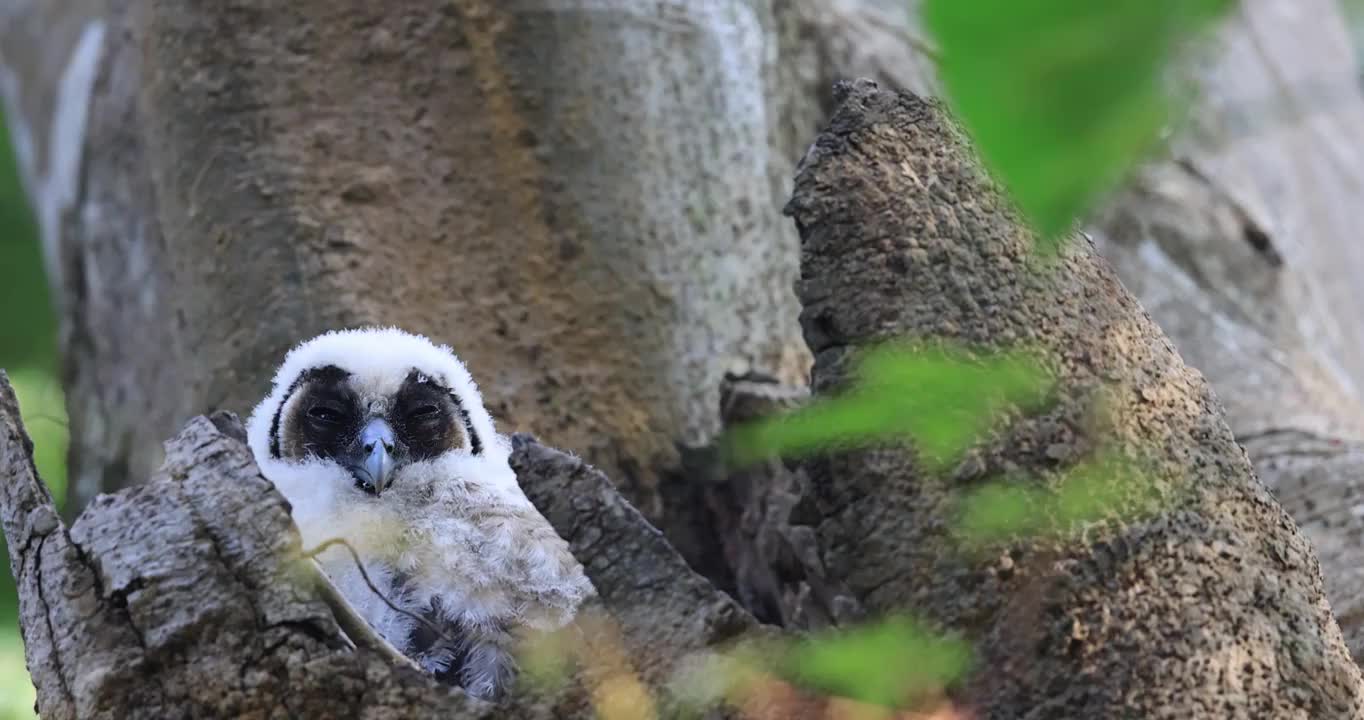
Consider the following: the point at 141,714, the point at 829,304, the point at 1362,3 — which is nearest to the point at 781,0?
the point at 829,304

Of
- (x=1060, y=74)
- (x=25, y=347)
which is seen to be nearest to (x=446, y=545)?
(x=1060, y=74)

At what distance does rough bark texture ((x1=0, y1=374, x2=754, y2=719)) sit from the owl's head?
1.36 metres

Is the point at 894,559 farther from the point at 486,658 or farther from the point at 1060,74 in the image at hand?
the point at 1060,74

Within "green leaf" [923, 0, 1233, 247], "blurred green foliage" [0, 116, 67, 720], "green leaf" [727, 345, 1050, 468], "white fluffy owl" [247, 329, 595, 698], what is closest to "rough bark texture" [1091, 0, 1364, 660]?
"green leaf" [727, 345, 1050, 468]

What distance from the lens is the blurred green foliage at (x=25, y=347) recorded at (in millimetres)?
4586

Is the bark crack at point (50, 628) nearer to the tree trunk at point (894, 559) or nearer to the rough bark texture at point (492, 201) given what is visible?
the tree trunk at point (894, 559)

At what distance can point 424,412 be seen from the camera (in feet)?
11.9

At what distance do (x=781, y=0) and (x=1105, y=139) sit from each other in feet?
11.8

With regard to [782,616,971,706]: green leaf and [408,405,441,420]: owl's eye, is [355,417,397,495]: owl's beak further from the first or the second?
[782,616,971,706]: green leaf

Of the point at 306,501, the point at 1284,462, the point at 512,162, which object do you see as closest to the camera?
the point at 306,501

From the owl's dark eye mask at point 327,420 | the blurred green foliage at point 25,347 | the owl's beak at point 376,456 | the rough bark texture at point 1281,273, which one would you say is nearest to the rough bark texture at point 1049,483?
the rough bark texture at point 1281,273

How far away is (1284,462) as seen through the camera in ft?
12.1

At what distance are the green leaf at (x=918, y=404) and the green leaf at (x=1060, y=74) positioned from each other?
2.84 feet

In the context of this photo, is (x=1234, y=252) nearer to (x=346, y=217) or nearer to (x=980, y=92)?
(x=346, y=217)
